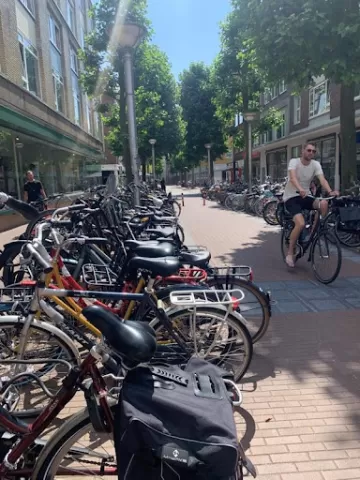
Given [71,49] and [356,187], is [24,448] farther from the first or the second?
[71,49]

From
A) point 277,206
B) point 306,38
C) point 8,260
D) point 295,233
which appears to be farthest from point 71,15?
point 8,260

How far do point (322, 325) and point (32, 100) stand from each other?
14.5 m

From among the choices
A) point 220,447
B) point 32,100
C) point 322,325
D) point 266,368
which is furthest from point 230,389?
point 32,100

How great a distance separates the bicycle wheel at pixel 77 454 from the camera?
A: 1592mm

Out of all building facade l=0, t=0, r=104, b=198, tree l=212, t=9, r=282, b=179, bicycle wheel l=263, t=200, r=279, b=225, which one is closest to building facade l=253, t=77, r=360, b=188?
tree l=212, t=9, r=282, b=179

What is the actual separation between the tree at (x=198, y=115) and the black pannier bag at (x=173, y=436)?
1360 inches

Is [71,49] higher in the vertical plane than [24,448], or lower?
higher

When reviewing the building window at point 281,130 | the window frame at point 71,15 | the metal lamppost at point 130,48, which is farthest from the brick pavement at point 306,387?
the window frame at point 71,15

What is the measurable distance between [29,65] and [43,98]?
5.54ft

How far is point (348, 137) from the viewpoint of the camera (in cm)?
920

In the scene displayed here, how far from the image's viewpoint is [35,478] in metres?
1.65

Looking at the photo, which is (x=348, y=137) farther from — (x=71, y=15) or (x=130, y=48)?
(x=71, y=15)

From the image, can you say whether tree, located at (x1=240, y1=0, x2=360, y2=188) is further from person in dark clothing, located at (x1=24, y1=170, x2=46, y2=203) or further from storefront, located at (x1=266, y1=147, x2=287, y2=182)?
storefront, located at (x1=266, y1=147, x2=287, y2=182)

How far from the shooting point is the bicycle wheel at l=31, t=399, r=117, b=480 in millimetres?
1592
